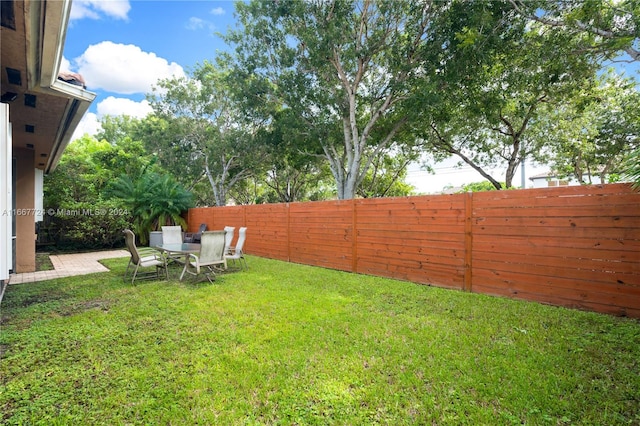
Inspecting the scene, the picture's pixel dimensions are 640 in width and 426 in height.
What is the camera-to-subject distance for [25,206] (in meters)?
7.09

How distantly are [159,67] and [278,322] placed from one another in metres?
21.3

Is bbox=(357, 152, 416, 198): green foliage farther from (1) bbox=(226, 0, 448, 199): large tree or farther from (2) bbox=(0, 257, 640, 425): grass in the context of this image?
(2) bbox=(0, 257, 640, 425): grass

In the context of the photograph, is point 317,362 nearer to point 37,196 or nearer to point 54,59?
point 54,59

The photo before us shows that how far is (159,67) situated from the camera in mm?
18906

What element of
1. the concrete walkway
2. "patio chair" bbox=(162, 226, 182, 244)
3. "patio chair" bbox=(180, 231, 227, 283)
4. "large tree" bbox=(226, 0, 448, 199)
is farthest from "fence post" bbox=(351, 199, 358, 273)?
the concrete walkway

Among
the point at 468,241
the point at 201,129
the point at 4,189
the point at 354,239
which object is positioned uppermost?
the point at 201,129

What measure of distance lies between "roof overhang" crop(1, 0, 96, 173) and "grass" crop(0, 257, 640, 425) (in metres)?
3.10

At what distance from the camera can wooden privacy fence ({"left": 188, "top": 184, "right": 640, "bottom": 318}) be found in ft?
12.4

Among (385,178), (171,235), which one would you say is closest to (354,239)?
(171,235)

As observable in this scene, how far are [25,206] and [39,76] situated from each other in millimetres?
5679

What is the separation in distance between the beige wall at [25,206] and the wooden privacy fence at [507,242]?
735 centimetres

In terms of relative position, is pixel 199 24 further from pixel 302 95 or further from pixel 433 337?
pixel 433 337

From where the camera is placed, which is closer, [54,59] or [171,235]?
[54,59]

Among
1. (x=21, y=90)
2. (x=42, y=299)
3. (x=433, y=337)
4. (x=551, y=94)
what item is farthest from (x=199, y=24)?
(x=551, y=94)
